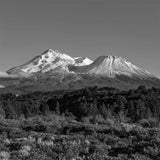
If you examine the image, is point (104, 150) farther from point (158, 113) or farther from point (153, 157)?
point (158, 113)

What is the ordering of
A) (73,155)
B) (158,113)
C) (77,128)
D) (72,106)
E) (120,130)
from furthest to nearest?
1. (72,106)
2. (158,113)
3. (77,128)
4. (120,130)
5. (73,155)

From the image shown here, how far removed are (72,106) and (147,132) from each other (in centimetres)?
6761

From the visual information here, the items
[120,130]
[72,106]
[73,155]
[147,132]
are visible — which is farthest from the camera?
[72,106]

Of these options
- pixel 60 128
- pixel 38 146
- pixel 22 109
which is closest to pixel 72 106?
pixel 22 109

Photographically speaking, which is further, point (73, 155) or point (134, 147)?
point (134, 147)

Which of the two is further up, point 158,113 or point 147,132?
point 147,132

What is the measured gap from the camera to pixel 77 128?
1886 cm

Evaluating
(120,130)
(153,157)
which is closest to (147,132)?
(120,130)

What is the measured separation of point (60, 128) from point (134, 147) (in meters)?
7.27

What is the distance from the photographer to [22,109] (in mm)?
84438

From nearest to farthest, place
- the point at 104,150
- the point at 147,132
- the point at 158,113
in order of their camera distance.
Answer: the point at 104,150, the point at 147,132, the point at 158,113

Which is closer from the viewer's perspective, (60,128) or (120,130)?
(120,130)

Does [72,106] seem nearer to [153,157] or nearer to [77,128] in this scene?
[77,128]

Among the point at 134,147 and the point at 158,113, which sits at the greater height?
the point at 134,147
